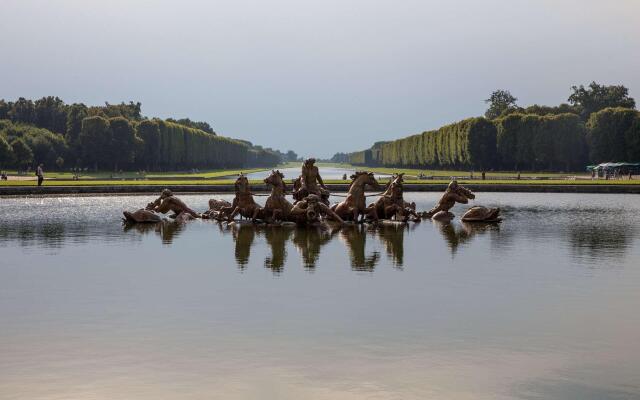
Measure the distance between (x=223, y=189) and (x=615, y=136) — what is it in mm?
47656

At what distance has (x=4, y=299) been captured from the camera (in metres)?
10.1

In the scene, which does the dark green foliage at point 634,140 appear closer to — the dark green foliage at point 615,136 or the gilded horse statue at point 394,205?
the dark green foliage at point 615,136

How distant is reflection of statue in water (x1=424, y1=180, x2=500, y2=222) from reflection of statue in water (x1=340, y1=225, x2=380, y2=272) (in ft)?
12.2

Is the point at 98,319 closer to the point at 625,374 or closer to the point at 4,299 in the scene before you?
the point at 4,299

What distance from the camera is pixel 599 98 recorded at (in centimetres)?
11425

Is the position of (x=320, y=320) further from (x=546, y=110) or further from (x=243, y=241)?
(x=546, y=110)

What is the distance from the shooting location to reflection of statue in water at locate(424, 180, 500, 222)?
74.7 feet

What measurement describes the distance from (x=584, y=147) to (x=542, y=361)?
76.5 meters

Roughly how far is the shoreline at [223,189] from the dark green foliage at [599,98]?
247 feet

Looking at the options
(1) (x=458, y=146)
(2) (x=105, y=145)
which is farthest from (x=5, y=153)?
(1) (x=458, y=146)

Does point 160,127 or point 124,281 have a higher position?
point 160,127

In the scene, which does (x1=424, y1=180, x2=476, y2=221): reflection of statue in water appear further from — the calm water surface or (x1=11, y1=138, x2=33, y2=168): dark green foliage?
(x1=11, y1=138, x2=33, y2=168): dark green foliage

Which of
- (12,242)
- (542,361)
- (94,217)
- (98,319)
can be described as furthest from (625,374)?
(94,217)

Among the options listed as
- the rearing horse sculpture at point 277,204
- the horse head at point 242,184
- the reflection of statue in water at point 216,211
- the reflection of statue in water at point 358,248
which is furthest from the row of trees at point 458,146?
the reflection of statue in water at point 358,248
